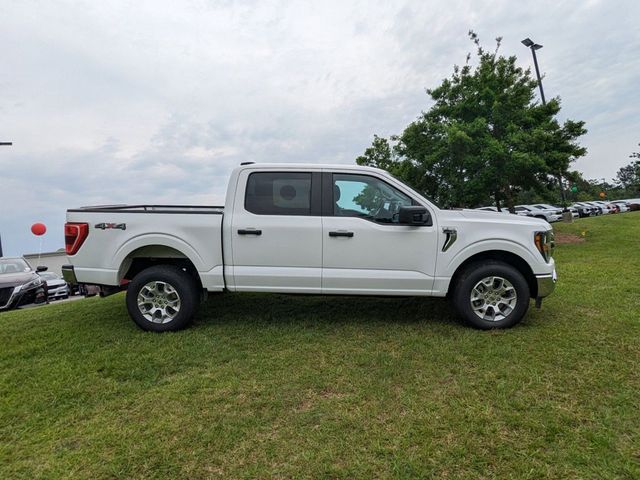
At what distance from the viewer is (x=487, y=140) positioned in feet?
38.4

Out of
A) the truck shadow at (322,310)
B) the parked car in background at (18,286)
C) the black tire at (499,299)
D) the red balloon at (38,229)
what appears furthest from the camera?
the red balloon at (38,229)

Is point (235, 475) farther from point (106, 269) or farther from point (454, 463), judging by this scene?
point (106, 269)

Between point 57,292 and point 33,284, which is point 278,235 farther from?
point 57,292

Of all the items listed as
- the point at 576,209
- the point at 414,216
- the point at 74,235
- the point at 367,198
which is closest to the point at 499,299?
the point at 414,216

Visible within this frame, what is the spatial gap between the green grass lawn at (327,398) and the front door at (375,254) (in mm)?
537

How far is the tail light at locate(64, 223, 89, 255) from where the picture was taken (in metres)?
4.61

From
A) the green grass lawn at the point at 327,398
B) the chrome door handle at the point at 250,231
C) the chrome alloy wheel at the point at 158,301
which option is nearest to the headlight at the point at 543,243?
the green grass lawn at the point at 327,398

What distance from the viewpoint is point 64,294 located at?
47.7ft

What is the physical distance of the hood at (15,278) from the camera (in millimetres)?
9297

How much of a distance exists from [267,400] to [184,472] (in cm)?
85

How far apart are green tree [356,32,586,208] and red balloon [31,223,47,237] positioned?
676 inches

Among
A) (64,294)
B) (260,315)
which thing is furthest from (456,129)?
(64,294)

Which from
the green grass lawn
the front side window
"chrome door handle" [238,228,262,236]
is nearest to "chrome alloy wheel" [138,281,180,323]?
the green grass lawn

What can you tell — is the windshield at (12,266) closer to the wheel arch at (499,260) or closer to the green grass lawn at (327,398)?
the green grass lawn at (327,398)
